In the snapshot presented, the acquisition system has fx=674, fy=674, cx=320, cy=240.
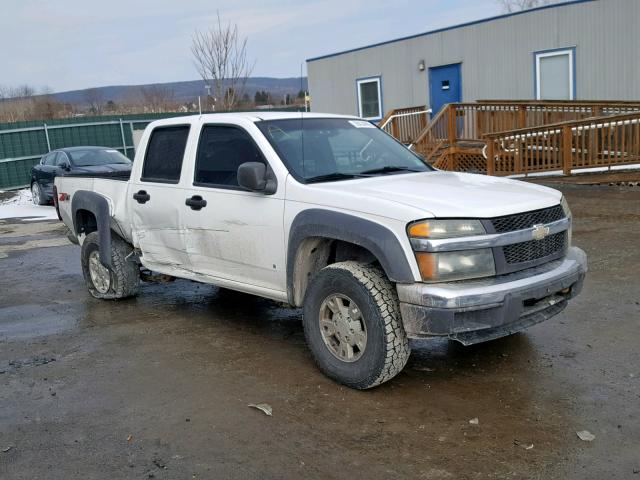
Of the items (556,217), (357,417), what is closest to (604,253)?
(556,217)

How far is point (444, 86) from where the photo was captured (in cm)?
1858

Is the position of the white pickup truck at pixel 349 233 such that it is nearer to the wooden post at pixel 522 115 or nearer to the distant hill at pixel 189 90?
the wooden post at pixel 522 115

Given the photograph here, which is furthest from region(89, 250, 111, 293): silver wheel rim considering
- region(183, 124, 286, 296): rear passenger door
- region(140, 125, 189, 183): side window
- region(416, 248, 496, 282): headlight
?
region(416, 248, 496, 282): headlight

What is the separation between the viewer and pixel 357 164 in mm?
5414

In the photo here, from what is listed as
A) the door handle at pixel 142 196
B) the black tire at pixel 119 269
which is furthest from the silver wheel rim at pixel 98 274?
the door handle at pixel 142 196

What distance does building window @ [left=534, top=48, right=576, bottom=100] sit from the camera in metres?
15.5

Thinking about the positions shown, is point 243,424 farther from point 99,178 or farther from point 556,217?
point 99,178

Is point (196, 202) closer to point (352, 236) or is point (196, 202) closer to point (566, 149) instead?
point (352, 236)

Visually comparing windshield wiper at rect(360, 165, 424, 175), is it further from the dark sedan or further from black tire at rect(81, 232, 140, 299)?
the dark sedan

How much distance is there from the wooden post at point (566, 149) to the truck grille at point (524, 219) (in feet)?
29.4

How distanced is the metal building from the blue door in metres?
0.03

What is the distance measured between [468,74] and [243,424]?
15357 mm

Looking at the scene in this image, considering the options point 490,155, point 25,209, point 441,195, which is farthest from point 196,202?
point 25,209

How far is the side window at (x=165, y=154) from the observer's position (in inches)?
239
